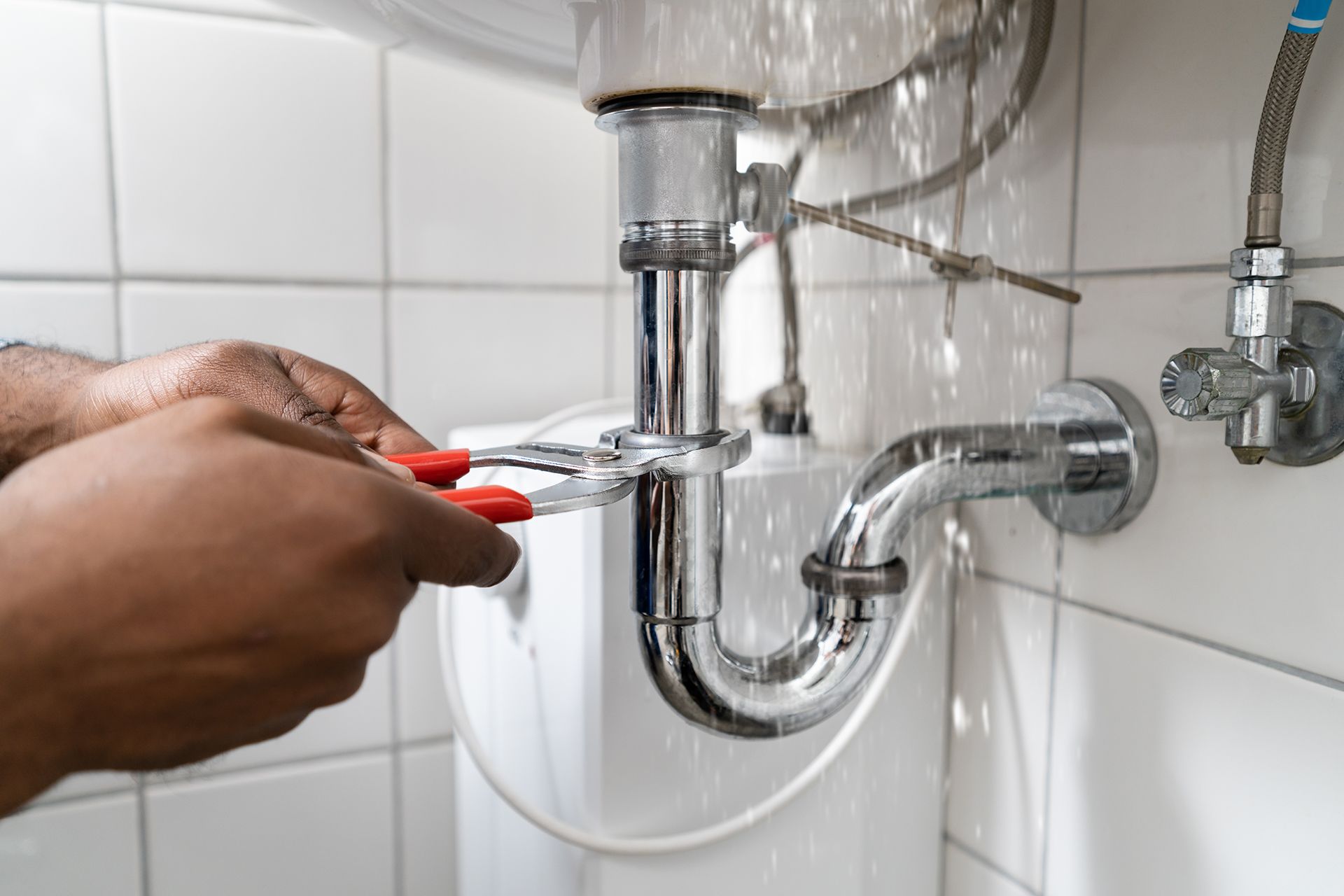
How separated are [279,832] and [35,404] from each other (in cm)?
40

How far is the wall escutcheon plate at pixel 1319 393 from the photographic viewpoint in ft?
1.29

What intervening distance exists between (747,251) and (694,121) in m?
0.27

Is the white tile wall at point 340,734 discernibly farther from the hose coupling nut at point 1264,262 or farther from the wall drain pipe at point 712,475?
the hose coupling nut at point 1264,262

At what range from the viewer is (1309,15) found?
14.0 inches

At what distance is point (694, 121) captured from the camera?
0.39 m

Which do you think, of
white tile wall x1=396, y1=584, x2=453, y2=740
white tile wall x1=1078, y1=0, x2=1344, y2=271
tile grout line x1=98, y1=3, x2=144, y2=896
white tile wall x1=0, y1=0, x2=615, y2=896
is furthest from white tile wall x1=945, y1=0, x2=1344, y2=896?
tile grout line x1=98, y1=3, x2=144, y2=896

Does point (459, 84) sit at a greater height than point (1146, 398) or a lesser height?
greater

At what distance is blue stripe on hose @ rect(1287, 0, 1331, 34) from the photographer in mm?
353

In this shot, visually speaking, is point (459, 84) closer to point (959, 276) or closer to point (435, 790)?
point (959, 276)

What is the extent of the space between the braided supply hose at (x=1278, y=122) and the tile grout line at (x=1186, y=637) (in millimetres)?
190

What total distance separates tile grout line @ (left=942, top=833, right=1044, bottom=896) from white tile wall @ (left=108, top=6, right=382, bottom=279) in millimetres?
585

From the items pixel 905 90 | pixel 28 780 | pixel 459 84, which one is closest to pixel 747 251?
pixel 905 90

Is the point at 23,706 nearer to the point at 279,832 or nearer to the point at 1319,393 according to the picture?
the point at 1319,393

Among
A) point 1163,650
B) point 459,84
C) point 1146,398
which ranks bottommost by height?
point 1163,650
